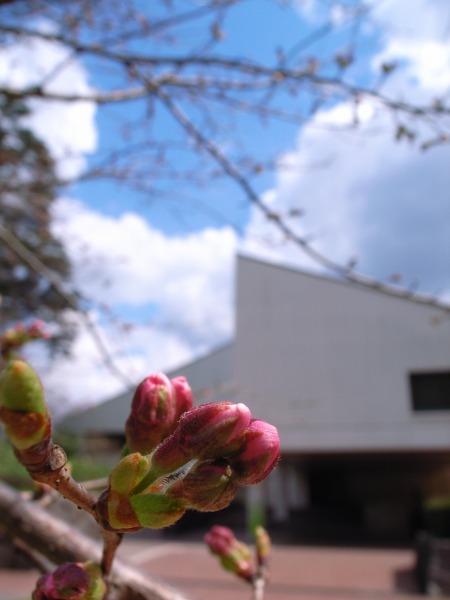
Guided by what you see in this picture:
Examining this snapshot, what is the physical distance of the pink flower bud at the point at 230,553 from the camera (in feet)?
3.98

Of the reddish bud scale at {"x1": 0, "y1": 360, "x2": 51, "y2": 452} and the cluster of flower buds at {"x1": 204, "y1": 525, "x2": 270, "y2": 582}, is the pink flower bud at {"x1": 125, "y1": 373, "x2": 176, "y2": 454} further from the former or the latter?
the cluster of flower buds at {"x1": 204, "y1": 525, "x2": 270, "y2": 582}

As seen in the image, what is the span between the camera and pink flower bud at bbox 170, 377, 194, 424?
74 cm

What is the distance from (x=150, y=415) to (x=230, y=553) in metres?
0.65

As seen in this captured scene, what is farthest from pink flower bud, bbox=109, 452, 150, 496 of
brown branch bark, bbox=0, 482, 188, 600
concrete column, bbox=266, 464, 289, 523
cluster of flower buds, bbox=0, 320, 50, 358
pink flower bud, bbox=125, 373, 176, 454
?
concrete column, bbox=266, 464, 289, 523

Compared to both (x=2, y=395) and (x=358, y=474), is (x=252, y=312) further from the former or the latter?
(x=2, y=395)

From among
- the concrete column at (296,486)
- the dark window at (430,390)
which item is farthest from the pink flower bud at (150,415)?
the concrete column at (296,486)

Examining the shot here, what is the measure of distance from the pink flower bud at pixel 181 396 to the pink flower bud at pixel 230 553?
59cm

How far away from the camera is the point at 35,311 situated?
437 inches

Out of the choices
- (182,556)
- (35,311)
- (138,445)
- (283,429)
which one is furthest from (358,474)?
(138,445)

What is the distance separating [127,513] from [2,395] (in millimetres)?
161

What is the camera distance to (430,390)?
713 inches

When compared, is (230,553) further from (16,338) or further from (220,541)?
(16,338)

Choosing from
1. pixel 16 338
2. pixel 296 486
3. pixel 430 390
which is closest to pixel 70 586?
pixel 16 338

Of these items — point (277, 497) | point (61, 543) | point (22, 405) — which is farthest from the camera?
point (277, 497)
